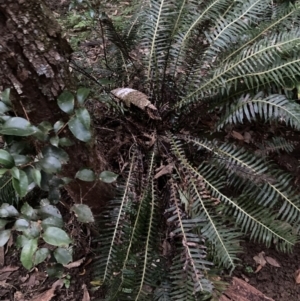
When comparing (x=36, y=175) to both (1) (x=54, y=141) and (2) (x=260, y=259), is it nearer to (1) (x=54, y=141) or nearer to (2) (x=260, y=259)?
(1) (x=54, y=141)

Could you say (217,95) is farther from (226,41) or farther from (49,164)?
(49,164)

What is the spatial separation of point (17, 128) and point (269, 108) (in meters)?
1.58

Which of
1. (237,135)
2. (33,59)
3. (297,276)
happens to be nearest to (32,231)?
(33,59)

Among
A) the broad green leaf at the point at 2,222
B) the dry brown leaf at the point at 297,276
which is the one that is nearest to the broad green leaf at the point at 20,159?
the broad green leaf at the point at 2,222

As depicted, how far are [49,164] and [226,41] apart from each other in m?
1.78

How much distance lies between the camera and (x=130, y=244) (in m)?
2.24

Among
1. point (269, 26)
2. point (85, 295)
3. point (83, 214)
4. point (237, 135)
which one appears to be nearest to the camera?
point (83, 214)

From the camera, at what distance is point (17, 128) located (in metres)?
1.40

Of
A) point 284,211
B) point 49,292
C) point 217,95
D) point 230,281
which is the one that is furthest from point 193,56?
point 49,292

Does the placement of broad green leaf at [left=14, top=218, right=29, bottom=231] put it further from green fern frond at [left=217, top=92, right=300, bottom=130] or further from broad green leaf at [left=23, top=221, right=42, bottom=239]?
green fern frond at [left=217, top=92, right=300, bottom=130]

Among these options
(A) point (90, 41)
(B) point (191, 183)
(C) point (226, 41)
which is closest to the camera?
(B) point (191, 183)

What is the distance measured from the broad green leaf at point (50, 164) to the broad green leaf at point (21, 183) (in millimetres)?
98

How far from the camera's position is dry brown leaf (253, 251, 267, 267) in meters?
2.51

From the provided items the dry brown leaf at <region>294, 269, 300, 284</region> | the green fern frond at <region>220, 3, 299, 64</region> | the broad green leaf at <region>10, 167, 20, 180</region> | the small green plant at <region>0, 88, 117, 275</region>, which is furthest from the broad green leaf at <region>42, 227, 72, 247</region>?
the green fern frond at <region>220, 3, 299, 64</region>
